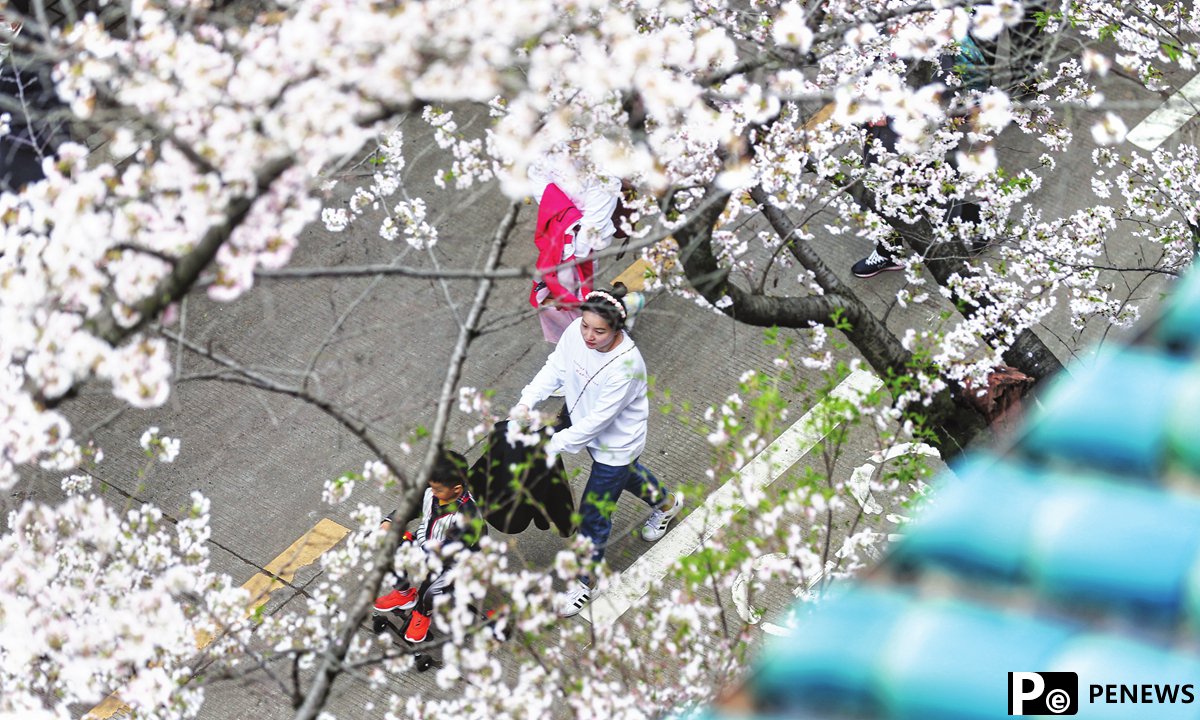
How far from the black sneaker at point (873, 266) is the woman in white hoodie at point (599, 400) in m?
3.60

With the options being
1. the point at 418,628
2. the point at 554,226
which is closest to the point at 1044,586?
the point at 418,628

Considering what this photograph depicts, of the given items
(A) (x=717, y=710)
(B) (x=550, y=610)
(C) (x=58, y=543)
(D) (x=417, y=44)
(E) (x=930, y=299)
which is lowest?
(E) (x=930, y=299)

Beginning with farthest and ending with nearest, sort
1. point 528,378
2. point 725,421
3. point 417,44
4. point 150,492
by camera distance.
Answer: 1. point 528,378
2. point 150,492
3. point 725,421
4. point 417,44

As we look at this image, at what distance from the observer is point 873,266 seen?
412 inches

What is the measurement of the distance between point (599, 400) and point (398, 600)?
1772 millimetres

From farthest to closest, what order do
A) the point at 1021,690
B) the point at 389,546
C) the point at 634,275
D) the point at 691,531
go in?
the point at 634,275
the point at 691,531
the point at 389,546
the point at 1021,690

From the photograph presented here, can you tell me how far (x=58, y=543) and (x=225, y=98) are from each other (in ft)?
10.7

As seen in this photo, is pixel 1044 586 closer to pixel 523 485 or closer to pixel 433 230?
pixel 523 485

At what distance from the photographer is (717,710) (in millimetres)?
2037

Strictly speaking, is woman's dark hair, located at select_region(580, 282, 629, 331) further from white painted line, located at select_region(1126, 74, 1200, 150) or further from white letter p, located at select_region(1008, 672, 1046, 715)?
white painted line, located at select_region(1126, 74, 1200, 150)

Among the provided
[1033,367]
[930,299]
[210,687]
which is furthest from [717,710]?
[930,299]

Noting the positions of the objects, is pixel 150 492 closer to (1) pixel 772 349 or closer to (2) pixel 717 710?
(1) pixel 772 349

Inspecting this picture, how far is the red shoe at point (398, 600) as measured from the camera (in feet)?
24.9

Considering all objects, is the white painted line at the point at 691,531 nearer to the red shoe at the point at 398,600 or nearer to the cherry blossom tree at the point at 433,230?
the cherry blossom tree at the point at 433,230
